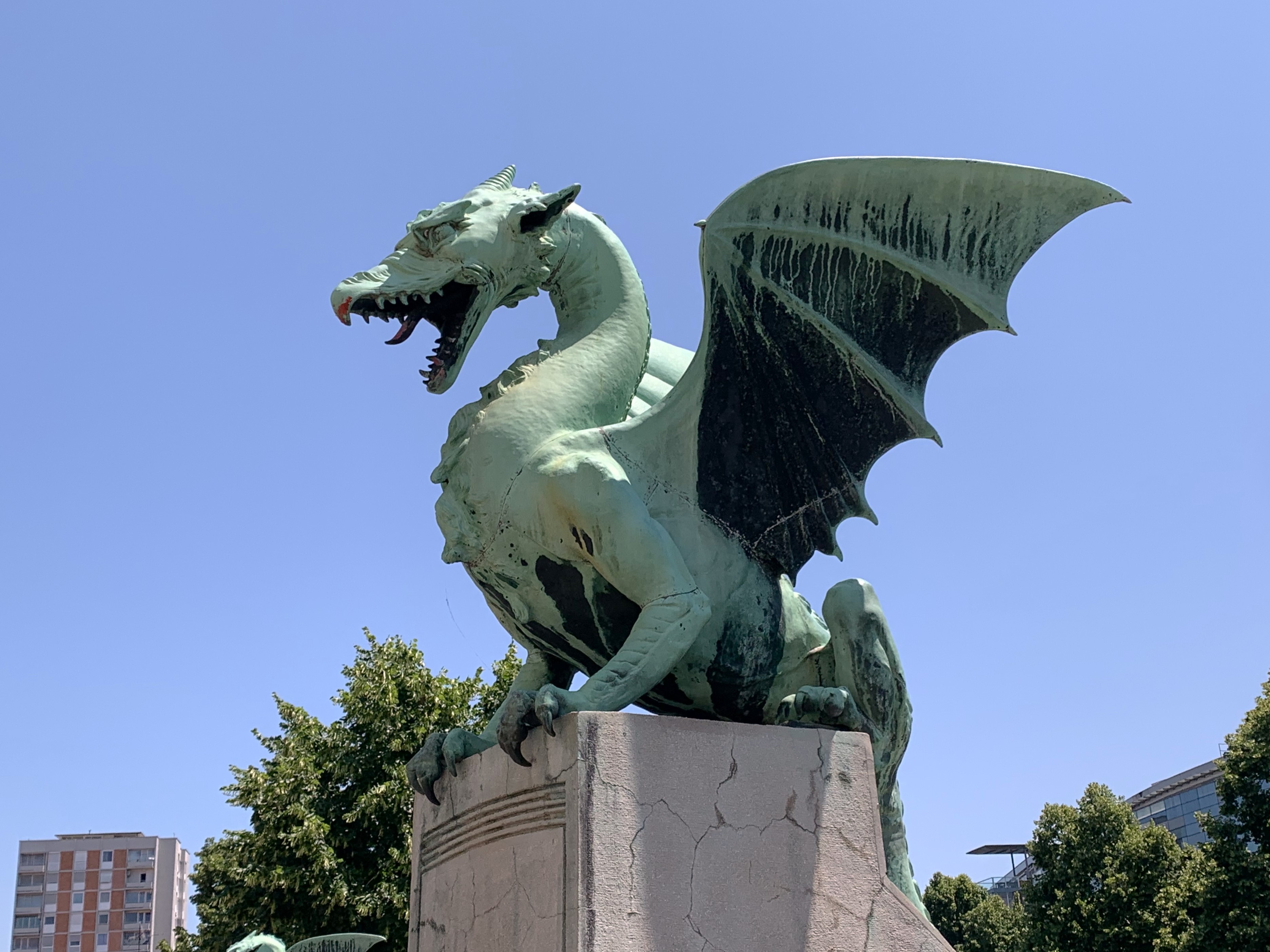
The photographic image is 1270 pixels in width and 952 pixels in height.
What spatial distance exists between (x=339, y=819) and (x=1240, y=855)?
15157 mm

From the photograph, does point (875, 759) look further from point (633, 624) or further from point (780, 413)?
point (780, 413)

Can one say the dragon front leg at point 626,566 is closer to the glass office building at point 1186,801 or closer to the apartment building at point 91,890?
the glass office building at point 1186,801

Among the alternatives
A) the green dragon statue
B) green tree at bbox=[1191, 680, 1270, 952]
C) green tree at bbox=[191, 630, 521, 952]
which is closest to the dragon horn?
the green dragon statue

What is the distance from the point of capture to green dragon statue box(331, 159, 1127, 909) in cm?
447

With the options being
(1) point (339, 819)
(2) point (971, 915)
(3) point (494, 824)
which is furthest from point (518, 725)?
(2) point (971, 915)

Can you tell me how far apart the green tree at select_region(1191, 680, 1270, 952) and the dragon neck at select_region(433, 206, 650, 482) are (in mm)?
19572

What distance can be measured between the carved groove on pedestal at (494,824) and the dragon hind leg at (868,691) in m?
1.07

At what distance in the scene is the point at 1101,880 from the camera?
1135 inches

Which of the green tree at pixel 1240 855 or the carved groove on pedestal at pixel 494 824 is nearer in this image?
the carved groove on pedestal at pixel 494 824

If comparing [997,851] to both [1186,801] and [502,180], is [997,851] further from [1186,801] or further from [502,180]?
[502,180]

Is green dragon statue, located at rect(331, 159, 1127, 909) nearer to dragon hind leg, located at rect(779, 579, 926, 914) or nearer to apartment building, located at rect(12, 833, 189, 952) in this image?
dragon hind leg, located at rect(779, 579, 926, 914)

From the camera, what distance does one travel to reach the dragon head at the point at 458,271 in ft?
15.6

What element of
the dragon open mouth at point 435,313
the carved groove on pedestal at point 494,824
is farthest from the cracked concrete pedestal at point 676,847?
the dragon open mouth at point 435,313

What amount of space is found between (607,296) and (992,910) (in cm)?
4411
